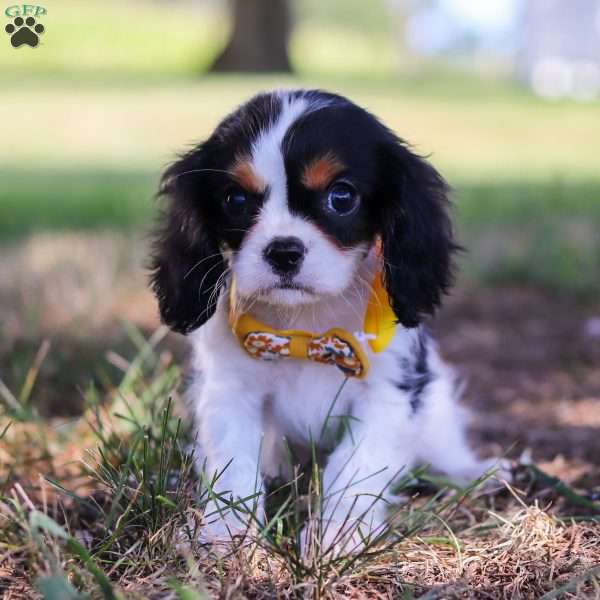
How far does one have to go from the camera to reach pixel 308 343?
2.87 m

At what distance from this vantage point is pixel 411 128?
50.9ft

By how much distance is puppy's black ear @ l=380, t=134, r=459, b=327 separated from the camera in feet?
9.57

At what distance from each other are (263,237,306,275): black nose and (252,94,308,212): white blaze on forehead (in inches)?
6.3

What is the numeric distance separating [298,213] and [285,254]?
0.58 ft

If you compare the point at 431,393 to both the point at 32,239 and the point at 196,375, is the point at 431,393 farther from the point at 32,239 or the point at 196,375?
the point at 32,239

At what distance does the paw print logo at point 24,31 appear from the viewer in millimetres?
3072

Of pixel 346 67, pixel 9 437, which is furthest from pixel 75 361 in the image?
pixel 346 67

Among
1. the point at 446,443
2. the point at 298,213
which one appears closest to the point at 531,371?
the point at 446,443

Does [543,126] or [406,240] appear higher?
[406,240]

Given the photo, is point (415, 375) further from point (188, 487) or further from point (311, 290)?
point (188, 487)

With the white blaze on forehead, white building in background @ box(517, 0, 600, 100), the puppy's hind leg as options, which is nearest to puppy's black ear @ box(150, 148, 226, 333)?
the white blaze on forehead

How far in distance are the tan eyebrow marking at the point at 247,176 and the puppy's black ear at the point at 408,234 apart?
1.40ft

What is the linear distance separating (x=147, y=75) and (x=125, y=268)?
18.6 m

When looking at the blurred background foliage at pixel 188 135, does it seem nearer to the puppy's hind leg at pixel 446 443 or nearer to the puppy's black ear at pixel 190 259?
the puppy's black ear at pixel 190 259
